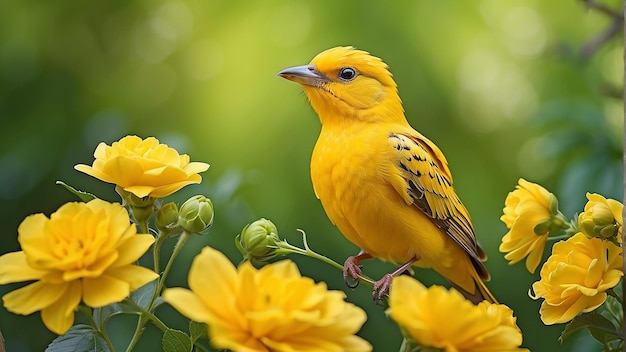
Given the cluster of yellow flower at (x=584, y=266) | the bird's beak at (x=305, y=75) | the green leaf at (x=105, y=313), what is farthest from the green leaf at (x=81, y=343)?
the bird's beak at (x=305, y=75)

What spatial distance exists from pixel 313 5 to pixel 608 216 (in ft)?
4.73

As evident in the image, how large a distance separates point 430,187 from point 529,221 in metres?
0.37

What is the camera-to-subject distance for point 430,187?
117 cm

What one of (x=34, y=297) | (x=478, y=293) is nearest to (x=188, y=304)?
(x=34, y=297)

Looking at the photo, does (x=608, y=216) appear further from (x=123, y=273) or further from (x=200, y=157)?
(x=200, y=157)

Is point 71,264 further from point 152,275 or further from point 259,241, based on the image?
point 259,241

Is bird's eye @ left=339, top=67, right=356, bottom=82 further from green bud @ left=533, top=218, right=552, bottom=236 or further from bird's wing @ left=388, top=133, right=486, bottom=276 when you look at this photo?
green bud @ left=533, top=218, right=552, bottom=236

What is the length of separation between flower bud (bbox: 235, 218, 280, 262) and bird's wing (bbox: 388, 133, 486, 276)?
0.43 metres

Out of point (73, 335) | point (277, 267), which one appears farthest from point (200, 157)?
point (277, 267)

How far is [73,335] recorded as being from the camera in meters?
0.65

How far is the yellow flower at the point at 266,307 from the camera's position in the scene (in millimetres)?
493

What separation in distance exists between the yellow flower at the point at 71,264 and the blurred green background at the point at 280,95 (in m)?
1.09

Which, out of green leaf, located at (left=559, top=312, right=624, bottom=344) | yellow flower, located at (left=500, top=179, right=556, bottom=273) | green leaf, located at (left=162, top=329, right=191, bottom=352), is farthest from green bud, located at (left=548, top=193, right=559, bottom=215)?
green leaf, located at (left=162, top=329, right=191, bottom=352)

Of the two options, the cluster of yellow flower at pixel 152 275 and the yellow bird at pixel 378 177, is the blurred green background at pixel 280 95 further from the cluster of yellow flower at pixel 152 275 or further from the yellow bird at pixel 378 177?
the cluster of yellow flower at pixel 152 275
